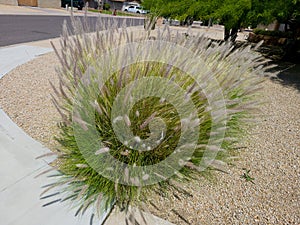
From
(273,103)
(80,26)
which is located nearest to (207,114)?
(80,26)

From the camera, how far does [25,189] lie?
87.4 inches

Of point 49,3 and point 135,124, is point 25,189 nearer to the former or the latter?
point 135,124

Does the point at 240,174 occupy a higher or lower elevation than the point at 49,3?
lower

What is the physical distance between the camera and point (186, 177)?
2.38m

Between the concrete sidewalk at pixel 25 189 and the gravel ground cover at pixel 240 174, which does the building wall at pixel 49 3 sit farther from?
the concrete sidewalk at pixel 25 189

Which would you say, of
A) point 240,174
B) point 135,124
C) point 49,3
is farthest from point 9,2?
point 240,174

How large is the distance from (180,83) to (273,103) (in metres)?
4.06

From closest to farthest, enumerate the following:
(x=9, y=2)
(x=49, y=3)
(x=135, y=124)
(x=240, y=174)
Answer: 1. (x=135, y=124)
2. (x=240, y=174)
3. (x=9, y=2)
4. (x=49, y=3)

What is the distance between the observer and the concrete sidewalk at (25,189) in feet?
6.43

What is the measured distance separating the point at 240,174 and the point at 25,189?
99.6 inches

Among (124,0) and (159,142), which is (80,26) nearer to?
(159,142)

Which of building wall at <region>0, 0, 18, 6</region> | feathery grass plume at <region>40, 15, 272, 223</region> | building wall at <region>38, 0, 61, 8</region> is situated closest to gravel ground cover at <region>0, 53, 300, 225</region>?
feathery grass plume at <region>40, 15, 272, 223</region>

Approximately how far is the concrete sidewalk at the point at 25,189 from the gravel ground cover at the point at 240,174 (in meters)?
0.21

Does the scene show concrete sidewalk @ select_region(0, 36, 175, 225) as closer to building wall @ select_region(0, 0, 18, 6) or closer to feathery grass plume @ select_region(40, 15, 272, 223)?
feathery grass plume @ select_region(40, 15, 272, 223)
